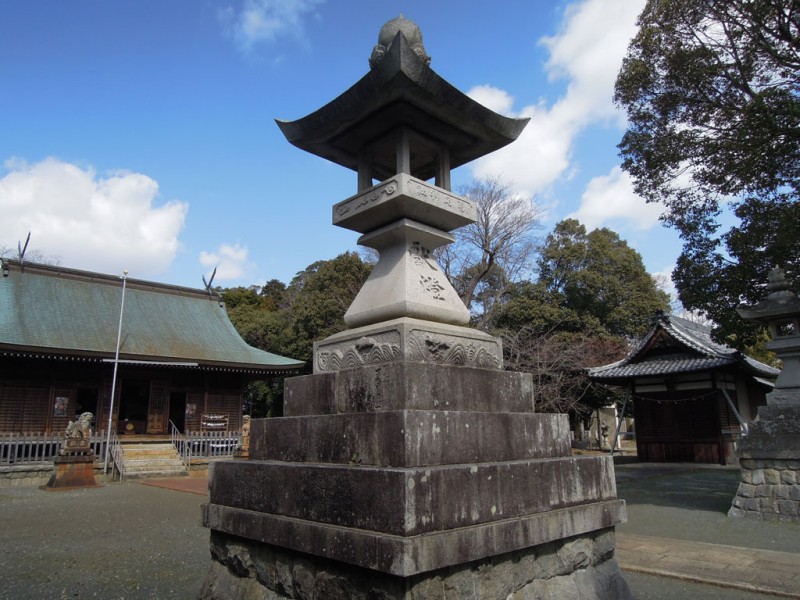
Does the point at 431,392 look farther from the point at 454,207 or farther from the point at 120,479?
the point at 120,479

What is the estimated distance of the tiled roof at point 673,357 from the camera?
17.4m

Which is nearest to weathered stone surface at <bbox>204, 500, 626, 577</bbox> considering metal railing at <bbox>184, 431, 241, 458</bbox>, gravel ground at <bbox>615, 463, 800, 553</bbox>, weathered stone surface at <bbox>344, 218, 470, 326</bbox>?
weathered stone surface at <bbox>344, 218, 470, 326</bbox>

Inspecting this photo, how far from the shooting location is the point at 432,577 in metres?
2.79

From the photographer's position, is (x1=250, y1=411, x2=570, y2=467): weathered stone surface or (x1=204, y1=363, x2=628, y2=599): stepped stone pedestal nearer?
(x1=204, y1=363, x2=628, y2=599): stepped stone pedestal

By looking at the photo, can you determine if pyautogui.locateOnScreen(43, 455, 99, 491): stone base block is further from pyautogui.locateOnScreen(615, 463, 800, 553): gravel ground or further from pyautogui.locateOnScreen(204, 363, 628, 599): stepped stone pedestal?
pyautogui.locateOnScreen(615, 463, 800, 553): gravel ground

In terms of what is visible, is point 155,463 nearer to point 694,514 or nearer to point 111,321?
point 111,321

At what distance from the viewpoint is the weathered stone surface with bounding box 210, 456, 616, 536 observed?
9.10 feet

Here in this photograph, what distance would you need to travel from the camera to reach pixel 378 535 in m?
2.74

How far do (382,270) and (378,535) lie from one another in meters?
2.13

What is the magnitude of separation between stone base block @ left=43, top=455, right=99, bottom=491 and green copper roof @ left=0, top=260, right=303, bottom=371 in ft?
14.2

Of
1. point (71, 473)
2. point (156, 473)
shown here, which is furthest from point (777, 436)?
point (156, 473)

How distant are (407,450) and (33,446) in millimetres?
19255

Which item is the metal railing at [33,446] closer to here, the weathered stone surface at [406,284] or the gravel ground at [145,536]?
the gravel ground at [145,536]

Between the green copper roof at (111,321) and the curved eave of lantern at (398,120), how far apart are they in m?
15.3
